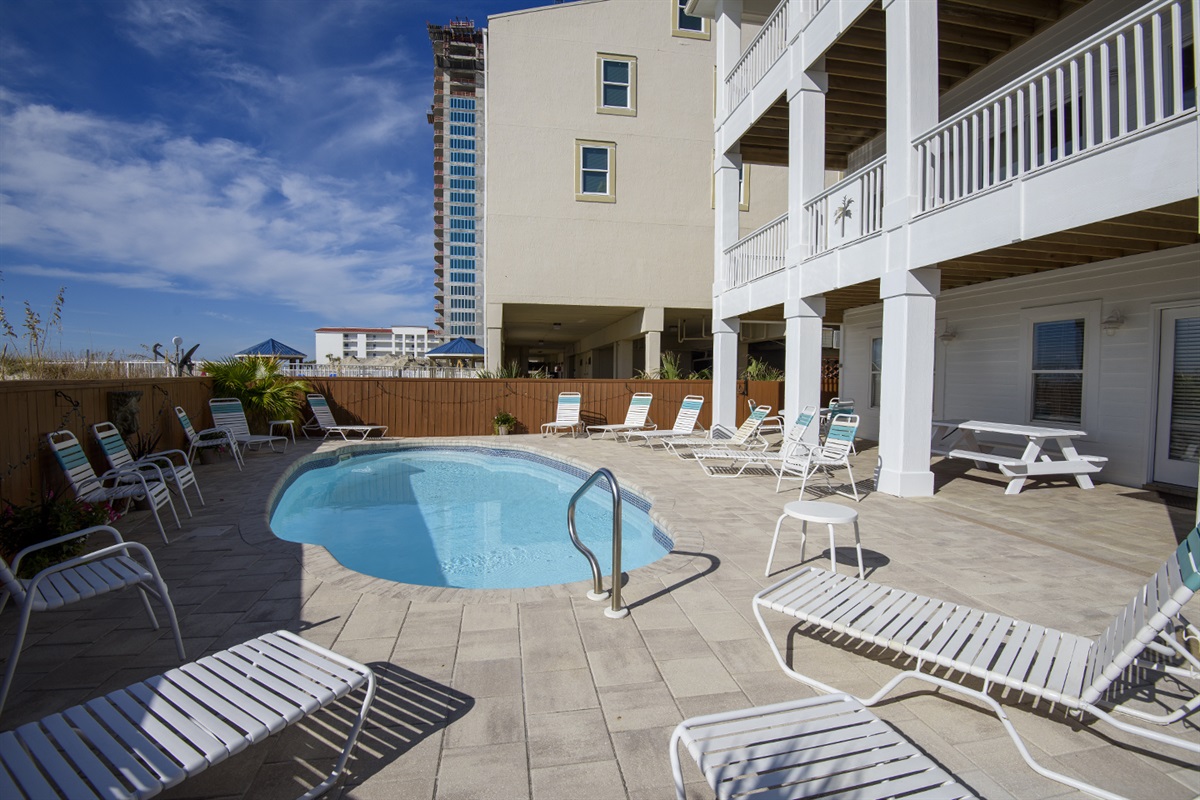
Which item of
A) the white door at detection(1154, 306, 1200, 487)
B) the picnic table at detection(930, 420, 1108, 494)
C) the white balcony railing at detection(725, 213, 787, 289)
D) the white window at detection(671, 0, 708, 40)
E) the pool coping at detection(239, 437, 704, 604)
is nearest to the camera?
the pool coping at detection(239, 437, 704, 604)

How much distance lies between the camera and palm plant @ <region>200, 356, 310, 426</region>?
11.5m

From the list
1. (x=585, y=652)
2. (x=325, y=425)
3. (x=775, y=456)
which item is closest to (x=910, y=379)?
(x=775, y=456)

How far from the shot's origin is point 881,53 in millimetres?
8117

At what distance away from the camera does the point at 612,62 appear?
53.2ft

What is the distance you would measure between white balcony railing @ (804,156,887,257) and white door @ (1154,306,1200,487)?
3.39m

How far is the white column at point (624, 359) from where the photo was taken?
20156 mm

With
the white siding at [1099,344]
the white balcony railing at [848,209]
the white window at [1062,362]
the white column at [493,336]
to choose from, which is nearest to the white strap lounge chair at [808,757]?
the white balcony railing at [848,209]

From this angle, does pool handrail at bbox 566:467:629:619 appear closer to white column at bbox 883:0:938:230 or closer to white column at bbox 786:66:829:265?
white column at bbox 883:0:938:230

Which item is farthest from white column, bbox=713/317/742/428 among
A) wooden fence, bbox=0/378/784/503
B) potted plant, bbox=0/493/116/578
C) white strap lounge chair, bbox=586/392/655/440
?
potted plant, bbox=0/493/116/578

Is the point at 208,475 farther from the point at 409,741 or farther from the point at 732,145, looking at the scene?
the point at 732,145

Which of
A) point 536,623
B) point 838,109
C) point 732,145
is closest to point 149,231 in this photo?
point 732,145

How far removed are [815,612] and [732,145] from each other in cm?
1029

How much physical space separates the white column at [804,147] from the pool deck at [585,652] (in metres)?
4.98

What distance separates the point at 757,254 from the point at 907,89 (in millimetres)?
4666
